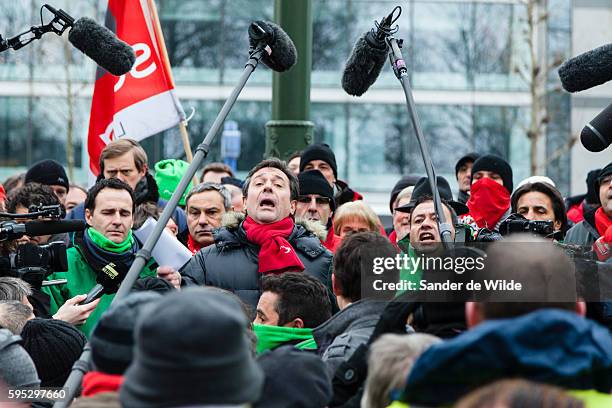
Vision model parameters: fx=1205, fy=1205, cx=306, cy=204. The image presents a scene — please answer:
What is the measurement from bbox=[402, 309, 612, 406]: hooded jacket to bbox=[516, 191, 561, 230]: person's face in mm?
4141

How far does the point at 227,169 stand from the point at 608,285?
5359 mm

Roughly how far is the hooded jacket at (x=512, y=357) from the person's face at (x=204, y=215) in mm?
4796

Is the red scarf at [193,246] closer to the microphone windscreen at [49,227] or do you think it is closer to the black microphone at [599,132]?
the microphone windscreen at [49,227]

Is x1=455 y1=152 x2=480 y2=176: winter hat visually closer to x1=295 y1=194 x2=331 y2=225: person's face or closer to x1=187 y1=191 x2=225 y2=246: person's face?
x1=295 y1=194 x2=331 y2=225: person's face

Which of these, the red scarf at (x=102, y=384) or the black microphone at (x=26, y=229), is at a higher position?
the black microphone at (x=26, y=229)

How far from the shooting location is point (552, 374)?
279 centimetres

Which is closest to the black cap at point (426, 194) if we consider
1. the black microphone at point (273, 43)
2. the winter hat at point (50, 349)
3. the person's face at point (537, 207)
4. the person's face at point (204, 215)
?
the person's face at point (537, 207)

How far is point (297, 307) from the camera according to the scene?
534 cm

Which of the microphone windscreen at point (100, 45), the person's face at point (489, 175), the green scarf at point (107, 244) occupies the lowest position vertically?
the green scarf at point (107, 244)

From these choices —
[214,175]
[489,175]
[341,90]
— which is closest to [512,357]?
[489,175]

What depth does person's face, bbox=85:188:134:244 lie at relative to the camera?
6594 millimetres

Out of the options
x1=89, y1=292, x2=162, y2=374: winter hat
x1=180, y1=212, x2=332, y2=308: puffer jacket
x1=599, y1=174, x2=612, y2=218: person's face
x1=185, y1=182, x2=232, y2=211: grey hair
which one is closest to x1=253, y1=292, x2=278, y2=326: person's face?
x1=180, y1=212, x2=332, y2=308: puffer jacket

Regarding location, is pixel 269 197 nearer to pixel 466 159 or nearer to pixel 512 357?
pixel 466 159

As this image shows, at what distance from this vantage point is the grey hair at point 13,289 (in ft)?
18.2
